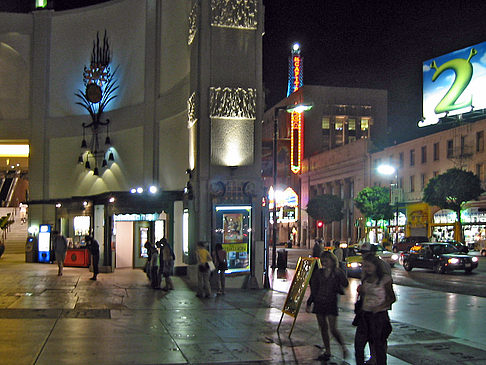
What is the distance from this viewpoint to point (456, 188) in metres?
45.1

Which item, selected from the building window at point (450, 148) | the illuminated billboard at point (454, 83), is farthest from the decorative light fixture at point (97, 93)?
the illuminated billboard at point (454, 83)

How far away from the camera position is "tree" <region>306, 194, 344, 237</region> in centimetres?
6912

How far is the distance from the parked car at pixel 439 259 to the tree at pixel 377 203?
25698mm

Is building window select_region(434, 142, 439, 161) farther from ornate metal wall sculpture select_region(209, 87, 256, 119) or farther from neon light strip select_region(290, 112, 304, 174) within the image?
ornate metal wall sculpture select_region(209, 87, 256, 119)

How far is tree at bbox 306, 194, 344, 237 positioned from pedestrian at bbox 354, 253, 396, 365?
201 ft

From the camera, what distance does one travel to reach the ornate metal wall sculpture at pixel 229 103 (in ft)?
68.5

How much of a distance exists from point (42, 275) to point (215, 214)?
861cm

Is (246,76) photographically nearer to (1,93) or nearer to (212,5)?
(212,5)

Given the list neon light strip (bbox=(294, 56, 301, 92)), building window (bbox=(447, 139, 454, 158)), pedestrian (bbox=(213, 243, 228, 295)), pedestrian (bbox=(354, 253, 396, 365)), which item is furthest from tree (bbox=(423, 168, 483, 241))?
neon light strip (bbox=(294, 56, 301, 92))

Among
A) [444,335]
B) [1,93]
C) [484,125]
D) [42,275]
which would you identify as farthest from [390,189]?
[444,335]

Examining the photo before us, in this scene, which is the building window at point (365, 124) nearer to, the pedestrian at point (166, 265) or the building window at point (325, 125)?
the building window at point (325, 125)

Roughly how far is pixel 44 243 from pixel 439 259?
20799 millimetres

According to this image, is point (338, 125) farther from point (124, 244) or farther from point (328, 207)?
point (124, 244)

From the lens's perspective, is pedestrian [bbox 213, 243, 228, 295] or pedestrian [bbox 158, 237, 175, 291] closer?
pedestrian [bbox 213, 243, 228, 295]
